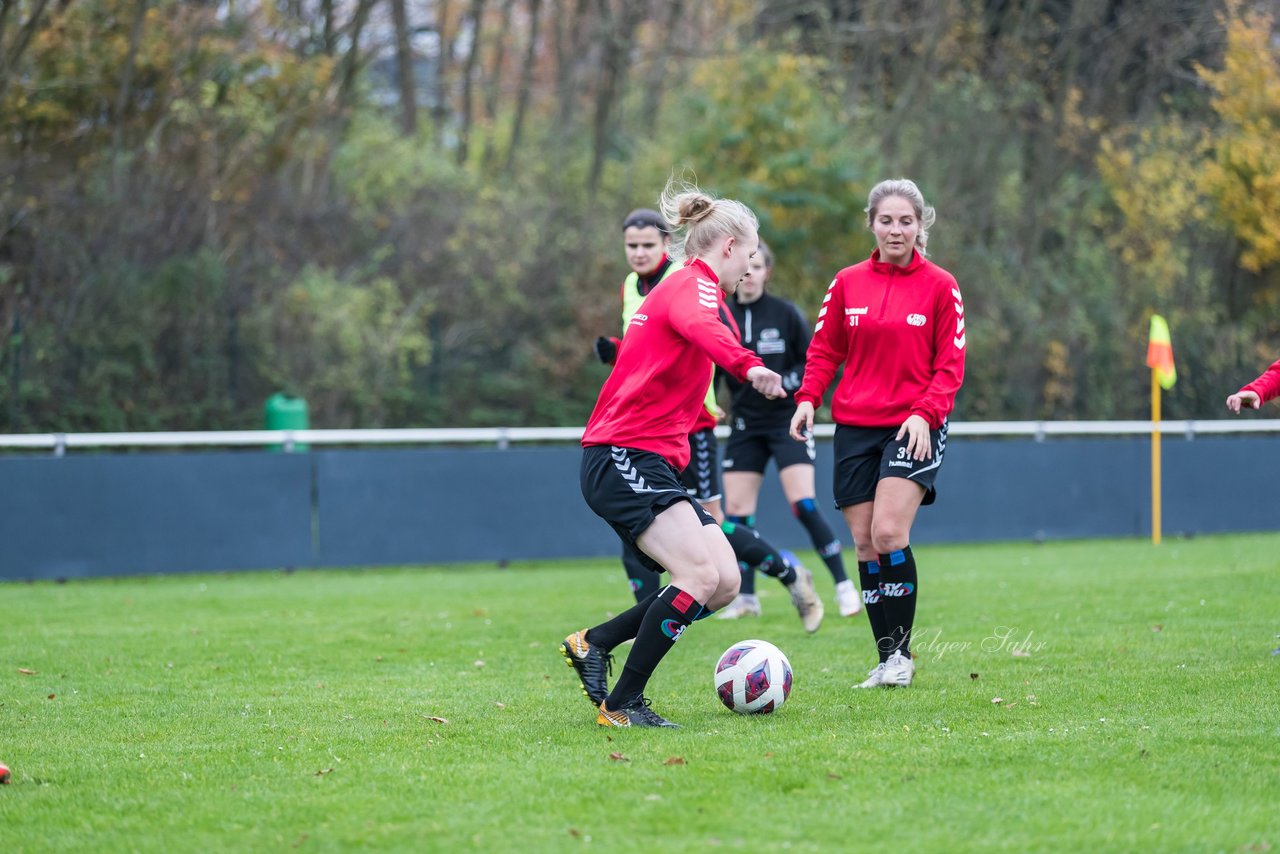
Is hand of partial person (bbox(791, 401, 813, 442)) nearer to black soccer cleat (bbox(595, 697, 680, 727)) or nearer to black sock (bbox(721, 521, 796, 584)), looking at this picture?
black soccer cleat (bbox(595, 697, 680, 727))

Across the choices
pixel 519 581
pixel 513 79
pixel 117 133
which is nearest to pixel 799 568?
pixel 519 581

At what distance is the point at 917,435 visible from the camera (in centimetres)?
600

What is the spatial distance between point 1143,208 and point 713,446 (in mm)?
19644

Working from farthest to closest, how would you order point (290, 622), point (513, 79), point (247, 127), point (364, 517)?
point (513, 79) → point (247, 127) → point (364, 517) → point (290, 622)

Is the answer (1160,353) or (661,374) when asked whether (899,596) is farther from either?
(1160,353)

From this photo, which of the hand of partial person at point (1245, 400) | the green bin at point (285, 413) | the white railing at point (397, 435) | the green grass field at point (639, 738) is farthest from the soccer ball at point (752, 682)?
the green bin at point (285, 413)

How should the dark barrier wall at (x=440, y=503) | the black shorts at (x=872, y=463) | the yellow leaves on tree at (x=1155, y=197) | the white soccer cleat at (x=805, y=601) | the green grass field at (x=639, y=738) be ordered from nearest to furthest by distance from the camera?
the green grass field at (x=639, y=738)
the black shorts at (x=872, y=463)
the white soccer cleat at (x=805, y=601)
the dark barrier wall at (x=440, y=503)
the yellow leaves on tree at (x=1155, y=197)

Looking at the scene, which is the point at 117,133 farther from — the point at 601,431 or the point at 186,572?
the point at 601,431

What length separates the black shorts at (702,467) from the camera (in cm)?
826

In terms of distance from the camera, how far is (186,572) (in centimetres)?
1291

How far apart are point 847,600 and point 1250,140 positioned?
59.0 feet

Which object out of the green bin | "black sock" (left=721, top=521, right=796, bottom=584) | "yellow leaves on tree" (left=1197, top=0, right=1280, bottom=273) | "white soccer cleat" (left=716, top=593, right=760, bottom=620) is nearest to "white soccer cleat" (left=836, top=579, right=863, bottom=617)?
"white soccer cleat" (left=716, top=593, right=760, bottom=620)

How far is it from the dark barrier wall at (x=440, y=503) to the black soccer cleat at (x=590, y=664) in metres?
7.90

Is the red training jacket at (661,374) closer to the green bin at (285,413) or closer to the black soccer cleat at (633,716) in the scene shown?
the black soccer cleat at (633,716)
